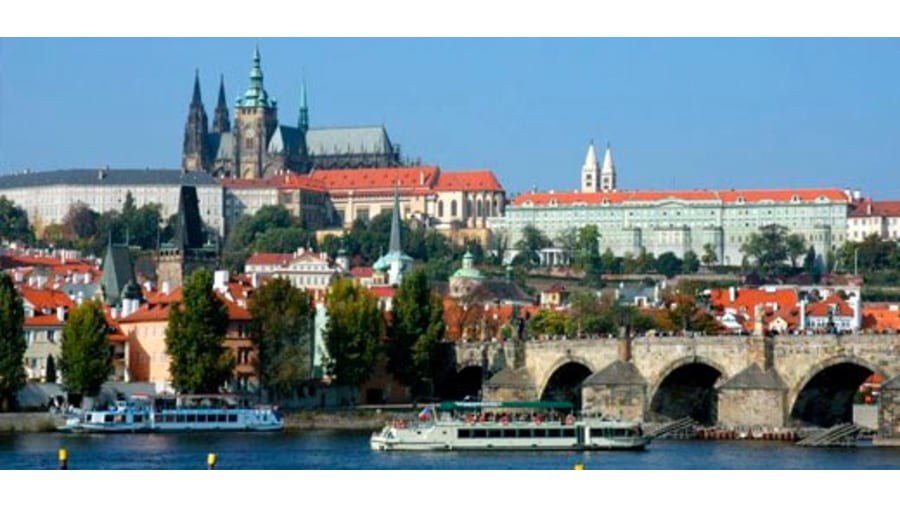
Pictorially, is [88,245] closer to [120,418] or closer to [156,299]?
[156,299]

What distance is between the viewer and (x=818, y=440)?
53594mm

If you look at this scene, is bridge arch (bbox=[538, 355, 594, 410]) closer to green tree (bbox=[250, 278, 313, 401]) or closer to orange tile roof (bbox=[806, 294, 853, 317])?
green tree (bbox=[250, 278, 313, 401])

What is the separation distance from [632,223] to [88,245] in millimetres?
48590

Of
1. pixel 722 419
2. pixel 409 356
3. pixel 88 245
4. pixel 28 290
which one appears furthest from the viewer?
pixel 88 245

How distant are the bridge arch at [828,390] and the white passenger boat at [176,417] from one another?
45.5 feet

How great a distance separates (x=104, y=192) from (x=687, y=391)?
444 ft

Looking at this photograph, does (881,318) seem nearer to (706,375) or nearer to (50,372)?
(706,375)

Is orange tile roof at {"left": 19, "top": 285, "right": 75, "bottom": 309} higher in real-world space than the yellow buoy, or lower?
higher

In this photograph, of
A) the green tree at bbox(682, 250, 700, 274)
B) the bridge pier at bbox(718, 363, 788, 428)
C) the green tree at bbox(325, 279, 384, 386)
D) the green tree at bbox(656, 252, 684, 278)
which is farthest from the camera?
the green tree at bbox(682, 250, 700, 274)

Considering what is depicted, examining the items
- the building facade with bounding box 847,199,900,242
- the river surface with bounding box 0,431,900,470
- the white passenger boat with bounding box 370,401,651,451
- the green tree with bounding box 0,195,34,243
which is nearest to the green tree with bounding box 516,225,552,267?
the building facade with bounding box 847,199,900,242

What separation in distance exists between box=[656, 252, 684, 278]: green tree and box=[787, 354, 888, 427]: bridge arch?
→ 4352 inches

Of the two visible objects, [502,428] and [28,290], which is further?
Result: [28,290]

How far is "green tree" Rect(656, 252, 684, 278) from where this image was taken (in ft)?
562

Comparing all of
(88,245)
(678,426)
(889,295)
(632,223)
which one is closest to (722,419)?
(678,426)
